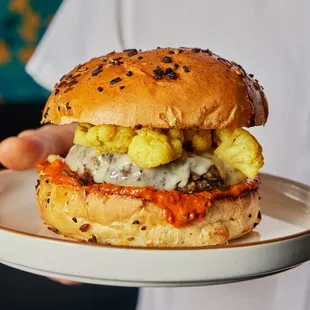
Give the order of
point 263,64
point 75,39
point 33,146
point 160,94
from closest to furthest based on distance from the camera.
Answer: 1. point 160,94
2. point 33,146
3. point 263,64
4. point 75,39

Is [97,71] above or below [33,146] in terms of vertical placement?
above

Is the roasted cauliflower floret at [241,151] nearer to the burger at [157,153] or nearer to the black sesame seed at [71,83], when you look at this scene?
the burger at [157,153]

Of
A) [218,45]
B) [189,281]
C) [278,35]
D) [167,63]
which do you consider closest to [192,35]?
[218,45]

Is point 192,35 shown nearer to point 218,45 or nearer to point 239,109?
point 218,45

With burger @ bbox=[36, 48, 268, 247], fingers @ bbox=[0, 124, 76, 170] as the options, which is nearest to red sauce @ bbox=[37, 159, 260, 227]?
burger @ bbox=[36, 48, 268, 247]

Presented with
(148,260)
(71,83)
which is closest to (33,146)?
(71,83)

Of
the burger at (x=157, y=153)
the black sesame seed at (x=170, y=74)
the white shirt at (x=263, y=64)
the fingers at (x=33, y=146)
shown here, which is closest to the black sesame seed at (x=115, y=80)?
the burger at (x=157, y=153)

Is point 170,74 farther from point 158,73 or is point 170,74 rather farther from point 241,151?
point 241,151
